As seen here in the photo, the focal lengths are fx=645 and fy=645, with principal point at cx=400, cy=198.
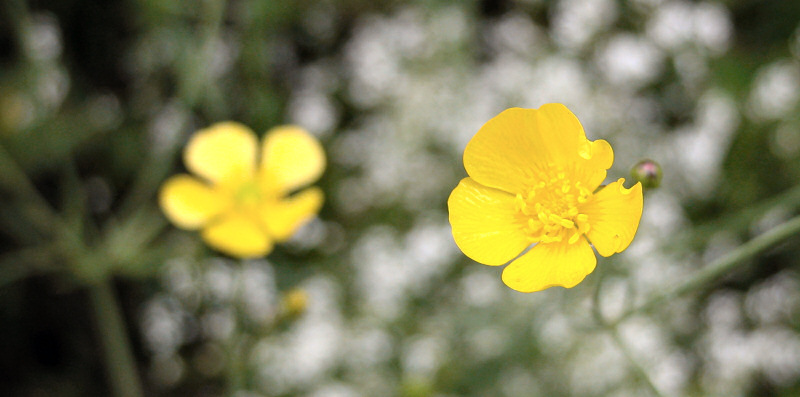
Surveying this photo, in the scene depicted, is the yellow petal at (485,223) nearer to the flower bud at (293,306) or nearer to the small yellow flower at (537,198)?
the small yellow flower at (537,198)

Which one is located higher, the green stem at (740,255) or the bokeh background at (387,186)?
the green stem at (740,255)

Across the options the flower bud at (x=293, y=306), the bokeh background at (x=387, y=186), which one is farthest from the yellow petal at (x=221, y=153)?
the flower bud at (x=293, y=306)

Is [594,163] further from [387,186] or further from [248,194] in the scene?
[387,186]

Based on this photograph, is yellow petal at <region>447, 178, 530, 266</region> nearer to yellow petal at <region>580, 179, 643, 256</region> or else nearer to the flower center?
yellow petal at <region>580, 179, 643, 256</region>

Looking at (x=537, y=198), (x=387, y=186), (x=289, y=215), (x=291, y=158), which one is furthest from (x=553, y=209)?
(x=387, y=186)

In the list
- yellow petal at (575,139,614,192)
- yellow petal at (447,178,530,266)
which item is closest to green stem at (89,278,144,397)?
yellow petal at (447,178,530,266)

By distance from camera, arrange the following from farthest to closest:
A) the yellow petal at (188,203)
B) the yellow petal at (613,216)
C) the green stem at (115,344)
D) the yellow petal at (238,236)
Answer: the green stem at (115,344)
the yellow petal at (188,203)
the yellow petal at (238,236)
the yellow petal at (613,216)

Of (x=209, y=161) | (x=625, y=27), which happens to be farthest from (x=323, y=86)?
(x=625, y=27)
